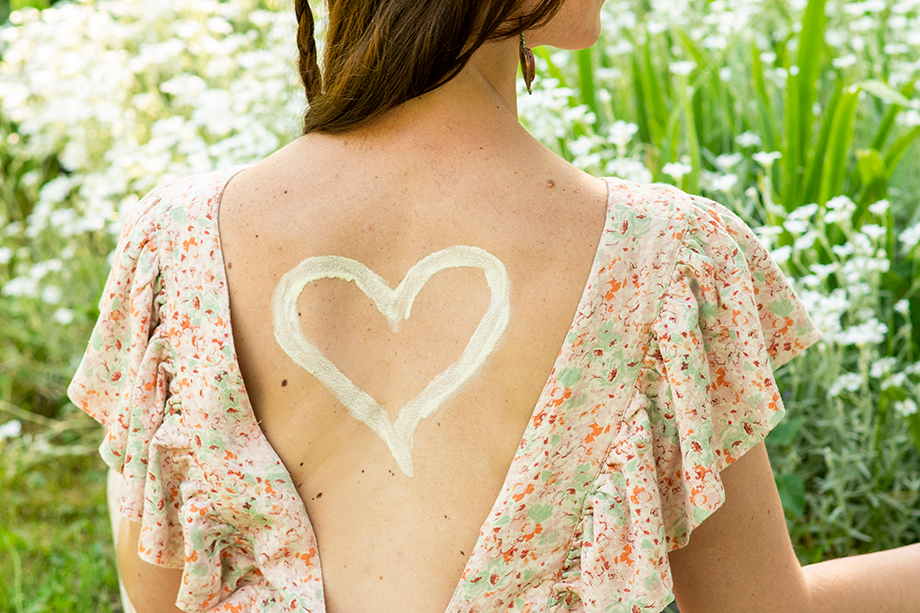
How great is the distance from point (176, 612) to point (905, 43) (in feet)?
9.28

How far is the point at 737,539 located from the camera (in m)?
1.18

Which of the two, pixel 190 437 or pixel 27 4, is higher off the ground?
pixel 190 437

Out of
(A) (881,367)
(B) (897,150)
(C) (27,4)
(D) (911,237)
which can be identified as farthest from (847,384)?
(C) (27,4)

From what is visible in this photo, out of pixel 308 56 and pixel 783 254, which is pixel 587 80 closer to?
pixel 783 254

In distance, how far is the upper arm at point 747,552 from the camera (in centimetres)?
117

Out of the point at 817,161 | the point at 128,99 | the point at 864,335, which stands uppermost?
the point at 817,161

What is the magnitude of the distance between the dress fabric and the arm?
2.1 inches

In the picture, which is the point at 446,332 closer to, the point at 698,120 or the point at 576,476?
the point at 576,476

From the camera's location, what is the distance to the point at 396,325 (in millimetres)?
1088

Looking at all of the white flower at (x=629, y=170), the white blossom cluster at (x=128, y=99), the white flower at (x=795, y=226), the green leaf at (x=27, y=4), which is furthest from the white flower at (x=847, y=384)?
the green leaf at (x=27, y=4)

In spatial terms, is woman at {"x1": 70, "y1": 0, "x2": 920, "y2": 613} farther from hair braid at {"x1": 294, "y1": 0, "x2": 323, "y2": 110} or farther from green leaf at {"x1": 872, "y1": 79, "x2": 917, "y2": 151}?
green leaf at {"x1": 872, "y1": 79, "x2": 917, "y2": 151}

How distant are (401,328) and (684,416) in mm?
360

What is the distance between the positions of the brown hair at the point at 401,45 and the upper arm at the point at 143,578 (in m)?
0.70

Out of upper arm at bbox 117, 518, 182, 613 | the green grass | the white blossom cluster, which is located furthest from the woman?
the white blossom cluster
